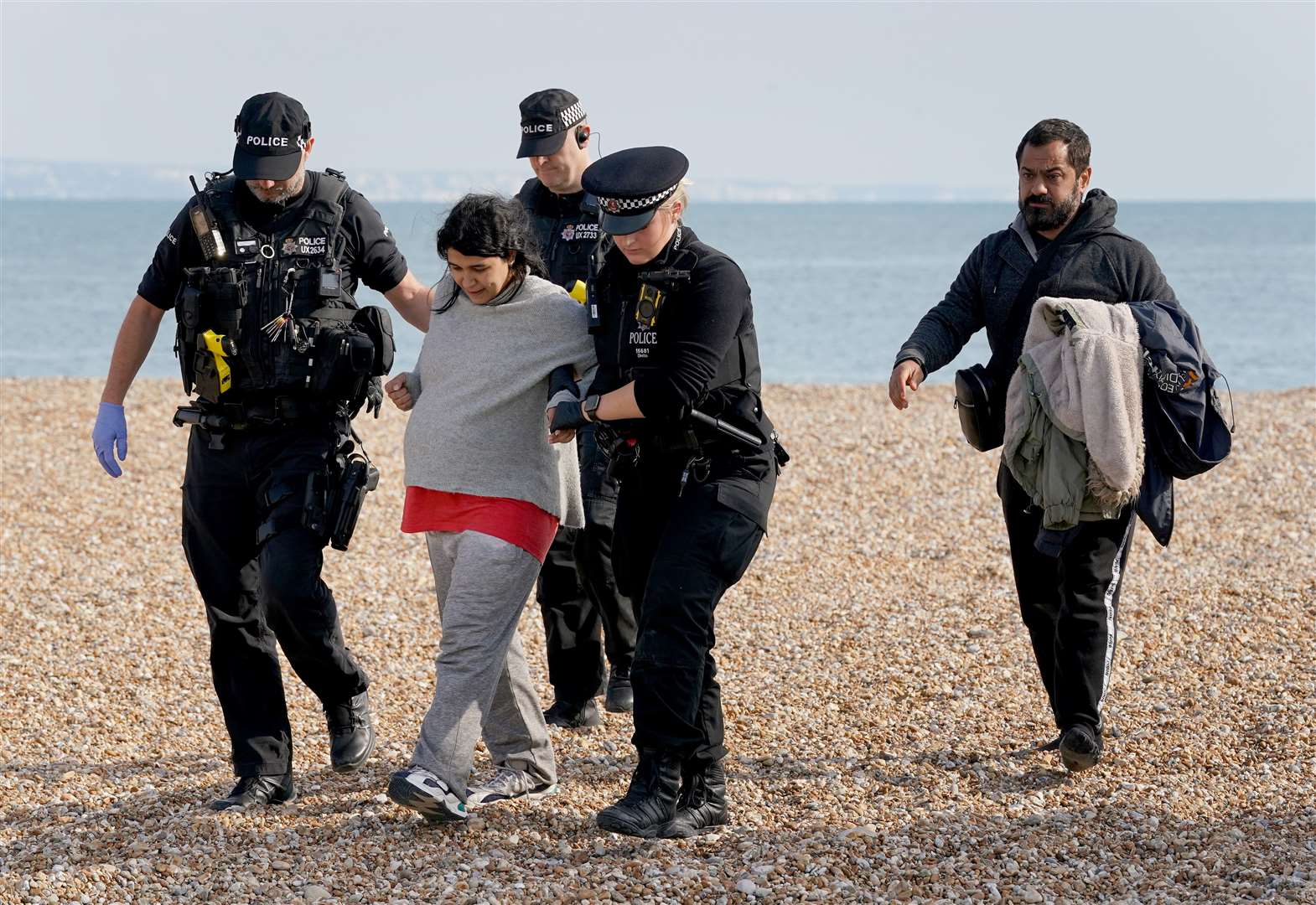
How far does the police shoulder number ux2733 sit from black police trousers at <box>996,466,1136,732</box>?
221cm

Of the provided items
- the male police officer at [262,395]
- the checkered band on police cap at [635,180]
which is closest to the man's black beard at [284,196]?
the male police officer at [262,395]

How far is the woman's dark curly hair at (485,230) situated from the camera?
4230 mm

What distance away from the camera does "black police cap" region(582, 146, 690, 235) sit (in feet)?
13.6

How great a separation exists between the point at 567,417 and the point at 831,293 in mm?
42843

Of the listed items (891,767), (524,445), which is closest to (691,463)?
(524,445)

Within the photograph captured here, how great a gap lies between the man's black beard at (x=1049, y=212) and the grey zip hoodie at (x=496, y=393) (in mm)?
1597

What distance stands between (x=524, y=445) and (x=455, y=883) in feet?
4.05

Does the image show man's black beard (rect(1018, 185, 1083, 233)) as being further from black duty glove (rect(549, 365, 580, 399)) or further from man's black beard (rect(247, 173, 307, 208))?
man's black beard (rect(247, 173, 307, 208))

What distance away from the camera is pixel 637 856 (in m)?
4.33

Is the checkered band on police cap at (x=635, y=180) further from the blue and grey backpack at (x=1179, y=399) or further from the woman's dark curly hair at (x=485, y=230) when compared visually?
the blue and grey backpack at (x=1179, y=399)

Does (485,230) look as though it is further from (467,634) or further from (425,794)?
(425,794)

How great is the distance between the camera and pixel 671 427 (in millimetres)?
4258

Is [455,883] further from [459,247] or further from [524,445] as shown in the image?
[459,247]

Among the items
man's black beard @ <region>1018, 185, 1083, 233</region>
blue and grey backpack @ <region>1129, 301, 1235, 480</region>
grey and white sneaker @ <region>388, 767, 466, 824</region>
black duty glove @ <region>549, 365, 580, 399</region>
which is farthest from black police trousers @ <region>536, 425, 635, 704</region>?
blue and grey backpack @ <region>1129, 301, 1235, 480</region>
